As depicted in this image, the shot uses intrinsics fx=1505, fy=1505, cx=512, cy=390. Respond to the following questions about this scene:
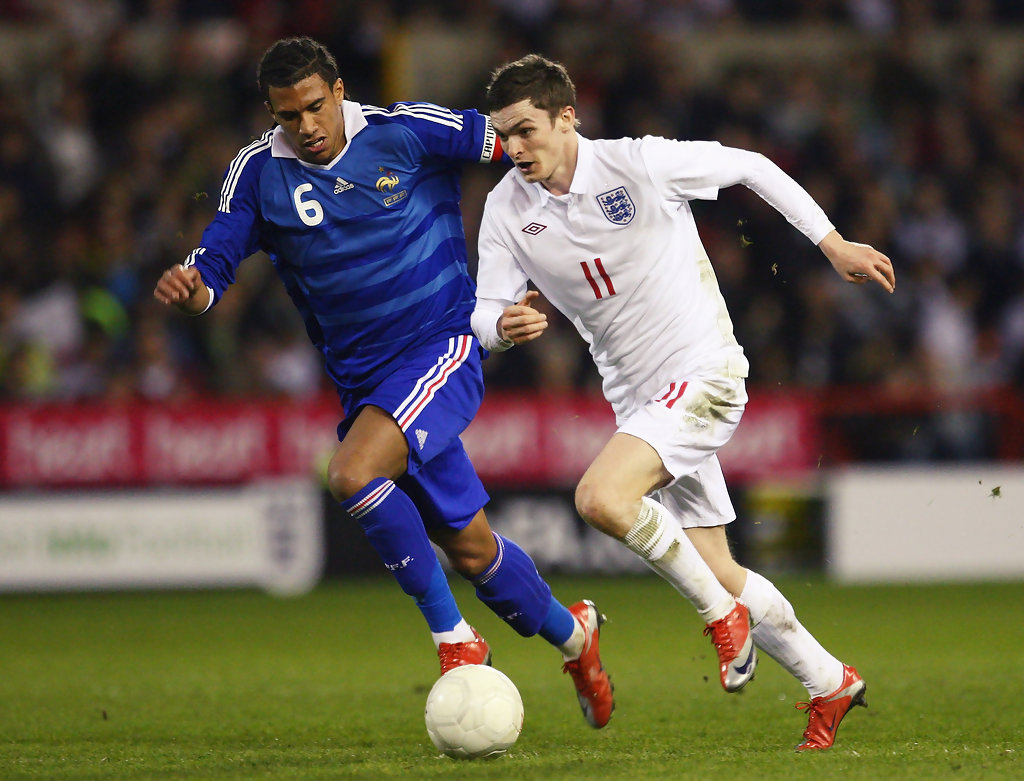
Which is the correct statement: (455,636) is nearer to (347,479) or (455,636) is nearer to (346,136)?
(347,479)

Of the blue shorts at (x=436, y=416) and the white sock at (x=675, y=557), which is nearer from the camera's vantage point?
the white sock at (x=675, y=557)

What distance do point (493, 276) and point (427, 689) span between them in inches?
89.0

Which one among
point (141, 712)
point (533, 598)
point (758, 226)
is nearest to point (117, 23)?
point (758, 226)

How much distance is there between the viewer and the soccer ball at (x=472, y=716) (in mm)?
4426

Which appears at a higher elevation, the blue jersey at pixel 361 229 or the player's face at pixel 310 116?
the player's face at pixel 310 116

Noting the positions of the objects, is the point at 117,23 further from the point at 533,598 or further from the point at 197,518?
the point at 533,598

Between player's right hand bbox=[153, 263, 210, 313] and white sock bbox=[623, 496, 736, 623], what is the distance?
4.94 feet

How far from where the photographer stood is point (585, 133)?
12203mm

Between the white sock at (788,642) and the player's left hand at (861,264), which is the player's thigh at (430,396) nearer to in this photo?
the white sock at (788,642)

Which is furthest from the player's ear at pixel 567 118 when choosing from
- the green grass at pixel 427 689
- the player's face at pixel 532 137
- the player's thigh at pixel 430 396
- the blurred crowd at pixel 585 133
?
the blurred crowd at pixel 585 133

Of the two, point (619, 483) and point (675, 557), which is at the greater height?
point (619, 483)

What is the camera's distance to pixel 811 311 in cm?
1159

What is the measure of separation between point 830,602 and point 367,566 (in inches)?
130

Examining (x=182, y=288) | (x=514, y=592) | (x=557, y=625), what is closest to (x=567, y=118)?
(x=182, y=288)
